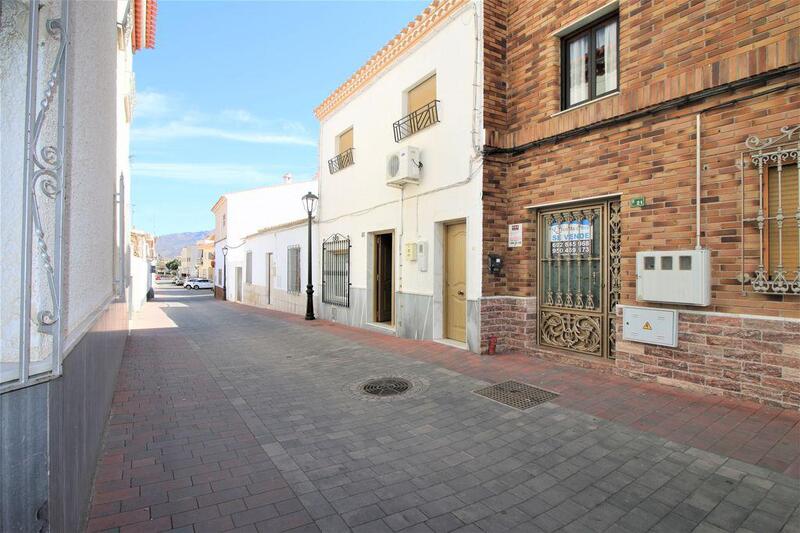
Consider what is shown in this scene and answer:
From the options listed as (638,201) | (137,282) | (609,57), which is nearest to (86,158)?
(638,201)

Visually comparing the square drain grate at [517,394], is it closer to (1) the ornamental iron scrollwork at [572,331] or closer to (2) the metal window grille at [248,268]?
(1) the ornamental iron scrollwork at [572,331]

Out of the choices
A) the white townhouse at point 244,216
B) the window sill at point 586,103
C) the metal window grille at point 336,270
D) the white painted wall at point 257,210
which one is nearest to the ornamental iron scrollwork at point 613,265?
the window sill at point 586,103

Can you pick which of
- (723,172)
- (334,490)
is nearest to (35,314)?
(334,490)

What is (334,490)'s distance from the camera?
110 inches

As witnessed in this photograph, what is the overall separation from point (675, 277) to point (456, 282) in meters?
3.69

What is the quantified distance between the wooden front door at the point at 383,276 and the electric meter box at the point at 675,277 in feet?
19.9

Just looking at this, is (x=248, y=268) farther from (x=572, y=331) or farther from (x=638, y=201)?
(x=638, y=201)

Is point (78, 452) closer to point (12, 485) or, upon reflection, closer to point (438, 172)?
point (12, 485)

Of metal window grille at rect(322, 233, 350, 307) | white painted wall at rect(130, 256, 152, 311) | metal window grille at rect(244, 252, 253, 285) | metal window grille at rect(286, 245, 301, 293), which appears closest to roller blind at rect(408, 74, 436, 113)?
metal window grille at rect(322, 233, 350, 307)

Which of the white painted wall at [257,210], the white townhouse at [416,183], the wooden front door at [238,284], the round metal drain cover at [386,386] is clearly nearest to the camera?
the round metal drain cover at [386,386]

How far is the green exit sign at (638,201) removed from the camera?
5.07 m

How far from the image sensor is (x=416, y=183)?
830 cm

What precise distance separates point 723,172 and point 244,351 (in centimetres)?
744

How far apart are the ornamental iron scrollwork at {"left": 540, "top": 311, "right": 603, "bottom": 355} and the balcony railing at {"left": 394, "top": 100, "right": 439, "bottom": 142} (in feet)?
13.8
